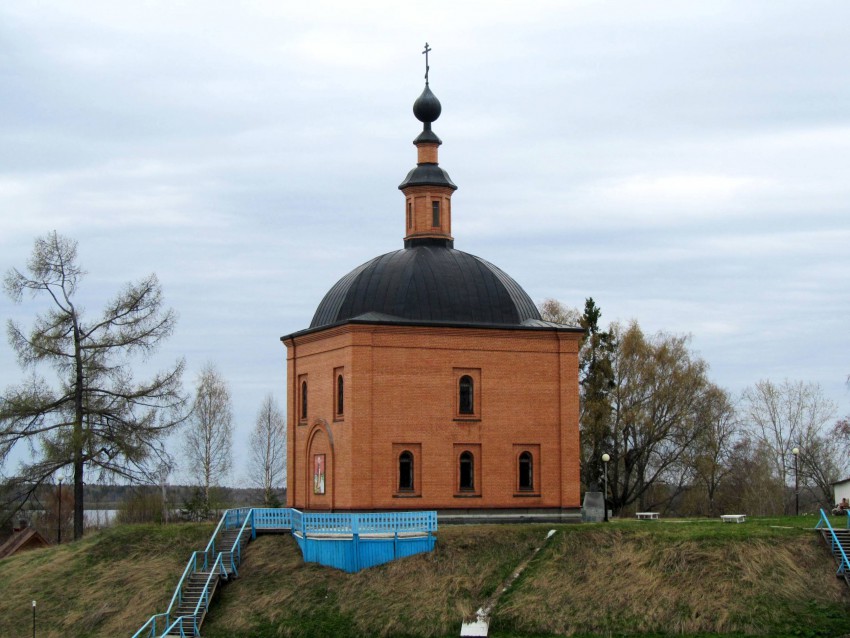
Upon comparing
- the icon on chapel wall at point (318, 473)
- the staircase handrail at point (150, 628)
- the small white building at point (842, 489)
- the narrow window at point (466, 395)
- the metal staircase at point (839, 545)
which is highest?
the narrow window at point (466, 395)

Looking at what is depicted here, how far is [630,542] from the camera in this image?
1214 inches

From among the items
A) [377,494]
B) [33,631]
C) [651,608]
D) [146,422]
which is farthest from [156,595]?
[651,608]

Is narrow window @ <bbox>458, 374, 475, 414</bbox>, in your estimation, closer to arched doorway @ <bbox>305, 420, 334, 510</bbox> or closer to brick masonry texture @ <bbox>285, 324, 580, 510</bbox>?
brick masonry texture @ <bbox>285, 324, 580, 510</bbox>

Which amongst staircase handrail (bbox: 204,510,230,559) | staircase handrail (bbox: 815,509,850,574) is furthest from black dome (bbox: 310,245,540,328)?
staircase handrail (bbox: 815,509,850,574)

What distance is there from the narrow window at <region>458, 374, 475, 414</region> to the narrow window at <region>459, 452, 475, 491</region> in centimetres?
127

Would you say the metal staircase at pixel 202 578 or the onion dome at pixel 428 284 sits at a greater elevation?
the onion dome at pixel 428 284

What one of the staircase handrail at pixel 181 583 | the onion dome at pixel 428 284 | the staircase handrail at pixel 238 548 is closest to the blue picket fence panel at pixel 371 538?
the staircase handrail at pixel 238 548

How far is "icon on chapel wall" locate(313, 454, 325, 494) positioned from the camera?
3644 centimetres

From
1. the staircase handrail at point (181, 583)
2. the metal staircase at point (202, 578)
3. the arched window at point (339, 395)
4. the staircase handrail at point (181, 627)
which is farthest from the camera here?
the arched window at point (339, 395)

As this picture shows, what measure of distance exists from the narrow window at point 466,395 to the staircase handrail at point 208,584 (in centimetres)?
820

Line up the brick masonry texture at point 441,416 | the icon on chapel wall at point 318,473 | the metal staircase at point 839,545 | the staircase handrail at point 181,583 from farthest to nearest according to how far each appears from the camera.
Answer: the icon on chapel wall at point 318,473, the brick masonry texture at point 441,416, the staircase handrail at point 181,583, the metal staircase at point 839,545

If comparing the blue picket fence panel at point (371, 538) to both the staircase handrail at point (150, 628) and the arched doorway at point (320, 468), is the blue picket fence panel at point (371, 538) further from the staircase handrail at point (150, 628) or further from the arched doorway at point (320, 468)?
the staircase handrail at point (150, 628)

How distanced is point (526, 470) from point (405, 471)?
3742mm

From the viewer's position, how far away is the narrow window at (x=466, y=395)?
36031 millimetres
